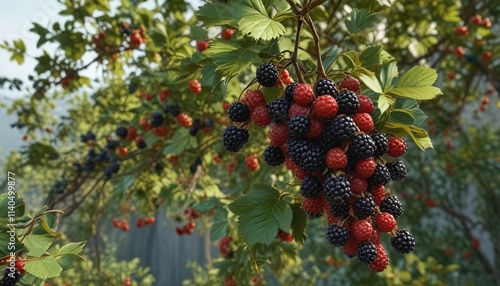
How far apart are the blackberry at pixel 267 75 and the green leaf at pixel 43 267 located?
24.9 inches

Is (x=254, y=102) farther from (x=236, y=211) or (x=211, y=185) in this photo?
(x=211, y=185)

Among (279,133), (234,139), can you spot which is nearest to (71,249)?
(234,139)

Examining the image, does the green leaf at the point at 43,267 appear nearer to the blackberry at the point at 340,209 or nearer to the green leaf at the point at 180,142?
the blackberry at the point at 340,209

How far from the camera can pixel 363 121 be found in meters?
0.85

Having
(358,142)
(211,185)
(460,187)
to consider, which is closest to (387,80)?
(358,142)

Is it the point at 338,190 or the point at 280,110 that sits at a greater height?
the point at 280,110

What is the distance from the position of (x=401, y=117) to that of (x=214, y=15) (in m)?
0.48

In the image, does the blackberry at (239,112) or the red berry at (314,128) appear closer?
the red berry at (314,128)

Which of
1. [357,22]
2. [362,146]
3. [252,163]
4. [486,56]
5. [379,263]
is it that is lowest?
[379,263]

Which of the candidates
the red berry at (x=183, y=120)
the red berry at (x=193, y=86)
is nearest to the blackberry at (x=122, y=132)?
the red berry at (x=183, y=120)

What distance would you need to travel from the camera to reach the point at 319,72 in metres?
0.92

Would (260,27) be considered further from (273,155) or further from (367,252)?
(367,252)

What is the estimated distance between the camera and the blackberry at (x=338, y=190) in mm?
778

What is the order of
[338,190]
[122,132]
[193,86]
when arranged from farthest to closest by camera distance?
[122,132], [193,86], [338,190]
